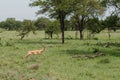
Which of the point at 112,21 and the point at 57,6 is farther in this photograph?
the point at 57,6

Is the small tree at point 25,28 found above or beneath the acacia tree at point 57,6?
beneath

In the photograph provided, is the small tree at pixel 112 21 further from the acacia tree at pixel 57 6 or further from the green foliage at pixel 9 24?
→ the green foliage at pixel 9 24

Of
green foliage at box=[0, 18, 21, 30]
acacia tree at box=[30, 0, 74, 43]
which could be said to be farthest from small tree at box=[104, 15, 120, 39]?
green foliage at box=[0, 18, 21, 30]

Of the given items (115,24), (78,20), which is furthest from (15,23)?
(115,24)

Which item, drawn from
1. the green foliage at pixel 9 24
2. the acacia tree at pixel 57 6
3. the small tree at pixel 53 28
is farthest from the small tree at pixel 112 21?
the green foliage at pixel 9 24

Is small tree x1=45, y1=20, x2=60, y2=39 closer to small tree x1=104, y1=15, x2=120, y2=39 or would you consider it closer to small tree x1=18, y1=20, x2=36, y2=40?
small tree x1=18, y1=20, x2=36, y2=40

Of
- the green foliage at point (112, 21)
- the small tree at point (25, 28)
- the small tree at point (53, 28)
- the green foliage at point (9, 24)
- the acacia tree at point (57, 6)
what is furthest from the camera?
the green foliage at point (9, 24)

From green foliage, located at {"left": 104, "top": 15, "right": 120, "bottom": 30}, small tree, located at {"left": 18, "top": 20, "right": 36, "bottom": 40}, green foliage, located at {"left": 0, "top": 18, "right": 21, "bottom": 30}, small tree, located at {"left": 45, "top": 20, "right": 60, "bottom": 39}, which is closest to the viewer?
green foliage, located at {"left": 104, "top": 15, "right": 120, "bottom": 30}

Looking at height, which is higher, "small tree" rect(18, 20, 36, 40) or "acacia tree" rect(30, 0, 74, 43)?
"acacia tree" rect(30, 0, 74, 43)

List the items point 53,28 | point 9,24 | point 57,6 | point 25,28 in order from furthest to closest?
point 9,24 < point 53,28 < point 25,28 < point 57,6

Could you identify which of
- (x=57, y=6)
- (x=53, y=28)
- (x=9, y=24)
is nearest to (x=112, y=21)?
(x=57, y=6)

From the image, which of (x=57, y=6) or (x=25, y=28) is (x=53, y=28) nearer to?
(x=25, y=28)

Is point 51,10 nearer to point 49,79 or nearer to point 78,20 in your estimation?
point 78,20

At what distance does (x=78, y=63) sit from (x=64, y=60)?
6.10 ft
